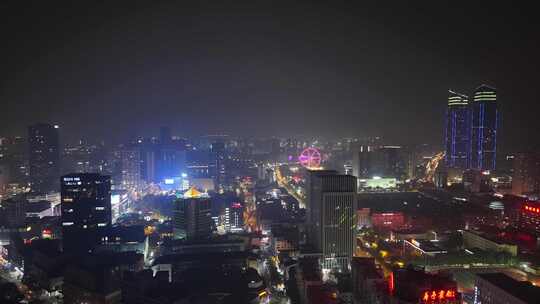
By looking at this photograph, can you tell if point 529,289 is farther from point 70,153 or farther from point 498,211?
point 70,153

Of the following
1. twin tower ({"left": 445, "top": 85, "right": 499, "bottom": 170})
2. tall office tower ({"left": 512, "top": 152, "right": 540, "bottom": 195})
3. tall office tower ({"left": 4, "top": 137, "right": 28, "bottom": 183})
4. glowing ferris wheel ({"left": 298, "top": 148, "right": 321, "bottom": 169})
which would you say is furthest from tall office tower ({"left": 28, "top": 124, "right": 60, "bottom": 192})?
twin tower ({"left": 445, "top": 85, "right": 499, "bottom": 170})

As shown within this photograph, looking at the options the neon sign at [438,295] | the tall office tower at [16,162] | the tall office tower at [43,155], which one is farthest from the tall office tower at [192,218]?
the tall office tower at [16,162]

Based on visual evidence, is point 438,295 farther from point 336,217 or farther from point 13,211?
point 13,211

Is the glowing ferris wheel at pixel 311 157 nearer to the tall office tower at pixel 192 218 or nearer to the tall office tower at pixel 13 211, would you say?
the tall office tower at pixel 192 218

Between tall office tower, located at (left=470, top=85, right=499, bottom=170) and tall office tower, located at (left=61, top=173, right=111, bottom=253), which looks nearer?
tall office tower, located at (left=61, top=173, right=111, bottom=253)

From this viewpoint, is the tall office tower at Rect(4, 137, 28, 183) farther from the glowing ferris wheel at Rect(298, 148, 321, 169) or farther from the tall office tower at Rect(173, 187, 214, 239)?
the glowing ferris wheel at Rect(298, 148, 321, 169)

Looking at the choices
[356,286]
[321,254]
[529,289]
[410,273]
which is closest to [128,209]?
[321,254]
